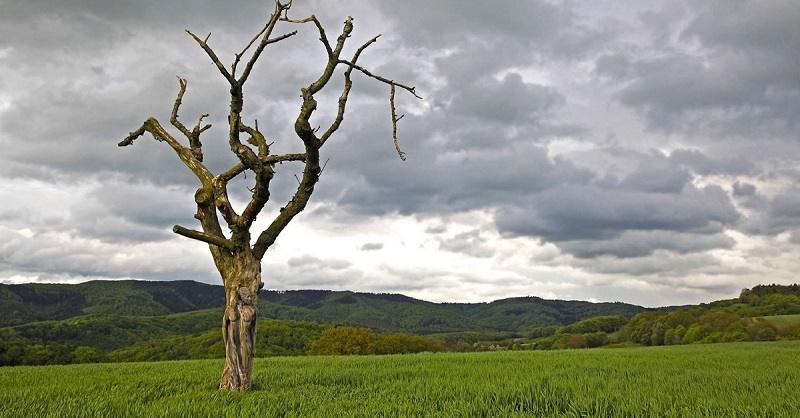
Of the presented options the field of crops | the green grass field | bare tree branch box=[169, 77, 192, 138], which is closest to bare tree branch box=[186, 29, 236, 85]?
bare tree branch box=[169, 77, 192, 138]

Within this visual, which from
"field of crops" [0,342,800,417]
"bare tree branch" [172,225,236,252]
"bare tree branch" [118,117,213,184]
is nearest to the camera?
"field of crops" [0,342,800,417]

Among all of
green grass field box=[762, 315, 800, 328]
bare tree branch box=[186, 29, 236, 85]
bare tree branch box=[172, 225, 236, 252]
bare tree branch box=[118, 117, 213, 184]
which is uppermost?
bare tree branch box=[186, 29, 236, 85]

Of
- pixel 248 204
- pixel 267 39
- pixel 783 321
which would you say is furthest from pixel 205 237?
pixel 783 321

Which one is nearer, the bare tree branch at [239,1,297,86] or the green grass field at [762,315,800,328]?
the bare tree branch at [239,1,297,86]

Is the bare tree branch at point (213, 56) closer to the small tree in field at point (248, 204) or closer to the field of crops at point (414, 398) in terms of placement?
the small tree in field at point (248, 204)

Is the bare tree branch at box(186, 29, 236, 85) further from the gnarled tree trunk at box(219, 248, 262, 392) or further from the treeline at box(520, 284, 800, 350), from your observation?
the treeline at box(520, 284, 800, 350)

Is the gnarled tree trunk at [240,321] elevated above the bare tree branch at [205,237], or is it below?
below

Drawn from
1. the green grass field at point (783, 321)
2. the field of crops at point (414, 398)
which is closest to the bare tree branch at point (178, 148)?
the field of crops at point (414, 398)

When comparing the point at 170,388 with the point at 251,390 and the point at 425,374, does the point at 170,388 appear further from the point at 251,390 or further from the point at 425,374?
the point at 425,374

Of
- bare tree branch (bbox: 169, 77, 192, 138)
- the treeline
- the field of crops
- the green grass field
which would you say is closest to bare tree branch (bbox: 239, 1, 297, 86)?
bare tree branch (bbox: 169, 77, 192, 138)

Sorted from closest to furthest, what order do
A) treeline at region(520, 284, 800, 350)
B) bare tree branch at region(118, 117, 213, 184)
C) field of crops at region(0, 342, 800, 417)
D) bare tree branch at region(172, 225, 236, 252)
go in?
field of crops at region(0, 342, 800, 417) → bare tree branch at region(172, 225, 236, 252) → bare tree branch at region(118, 117, 213, 184) → treeline at region(520, 284, 800, 350)

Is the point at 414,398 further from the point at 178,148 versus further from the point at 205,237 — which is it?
the point at 178,148

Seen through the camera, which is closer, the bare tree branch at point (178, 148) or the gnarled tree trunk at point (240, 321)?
the gnarled tree trunk at point (240, 321)

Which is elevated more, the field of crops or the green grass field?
the green grass field
